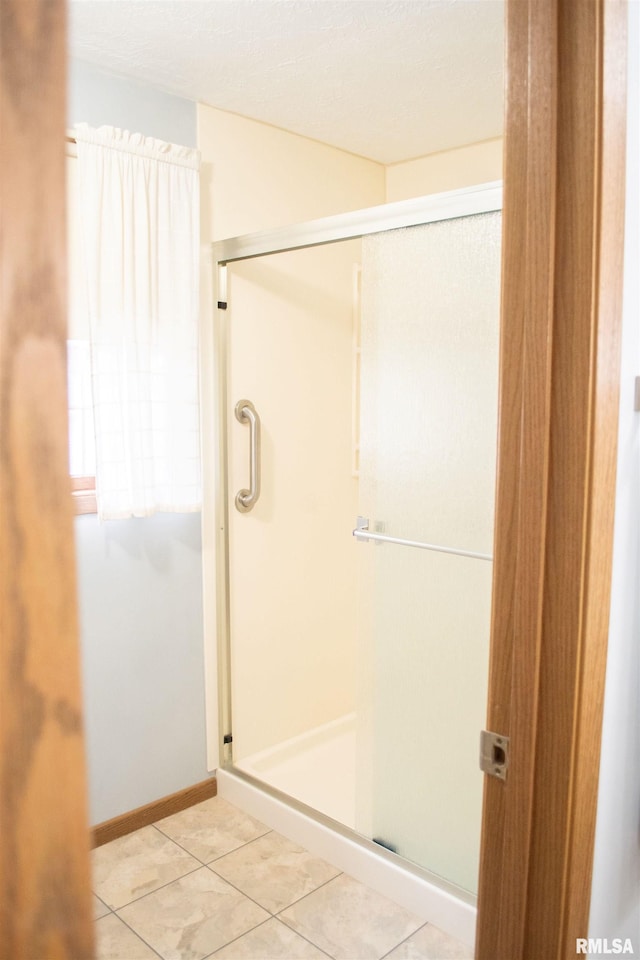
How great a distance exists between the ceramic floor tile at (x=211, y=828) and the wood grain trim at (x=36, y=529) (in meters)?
2.08

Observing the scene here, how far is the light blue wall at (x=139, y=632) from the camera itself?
2.19 metres

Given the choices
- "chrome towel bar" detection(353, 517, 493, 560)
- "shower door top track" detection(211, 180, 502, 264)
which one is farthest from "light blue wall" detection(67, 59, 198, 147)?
"chrome towel bar" detection(353, 517, 493, 560)

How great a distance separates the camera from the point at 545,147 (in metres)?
0.80

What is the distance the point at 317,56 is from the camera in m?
2.07

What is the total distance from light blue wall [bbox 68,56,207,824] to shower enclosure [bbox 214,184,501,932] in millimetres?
147

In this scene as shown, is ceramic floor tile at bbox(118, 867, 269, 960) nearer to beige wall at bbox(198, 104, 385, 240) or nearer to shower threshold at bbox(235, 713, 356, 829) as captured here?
shower threshold at bbox(235, 713, 356, 829)

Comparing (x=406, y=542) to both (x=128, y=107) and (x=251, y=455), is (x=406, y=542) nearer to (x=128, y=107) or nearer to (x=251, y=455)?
(x=251, y=455)

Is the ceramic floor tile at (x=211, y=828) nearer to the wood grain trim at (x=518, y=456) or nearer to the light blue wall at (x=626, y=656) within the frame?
the light blue wall at (x=626, y=656)

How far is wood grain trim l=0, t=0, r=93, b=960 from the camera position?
35 cm

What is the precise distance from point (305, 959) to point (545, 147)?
1.88m

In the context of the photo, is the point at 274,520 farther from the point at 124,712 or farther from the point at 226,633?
the point at 124,712

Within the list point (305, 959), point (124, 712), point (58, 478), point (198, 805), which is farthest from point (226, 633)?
point (58, 478)

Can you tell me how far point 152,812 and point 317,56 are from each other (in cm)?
239

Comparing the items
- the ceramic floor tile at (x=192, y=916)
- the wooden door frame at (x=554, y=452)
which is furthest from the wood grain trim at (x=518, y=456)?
the ceramic floor tile at (x=192, y=916)
